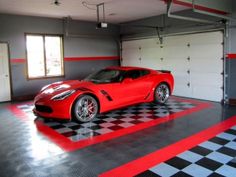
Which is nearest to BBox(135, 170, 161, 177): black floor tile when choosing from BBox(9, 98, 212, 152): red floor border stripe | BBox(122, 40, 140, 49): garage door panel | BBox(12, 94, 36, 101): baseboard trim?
BBox(9, 98, 212, 152): red floor border stripe

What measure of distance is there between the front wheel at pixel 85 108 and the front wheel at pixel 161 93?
6.65 feet

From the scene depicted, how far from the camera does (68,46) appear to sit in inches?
350

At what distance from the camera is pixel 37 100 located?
489 cm

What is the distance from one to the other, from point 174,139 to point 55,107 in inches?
92.1

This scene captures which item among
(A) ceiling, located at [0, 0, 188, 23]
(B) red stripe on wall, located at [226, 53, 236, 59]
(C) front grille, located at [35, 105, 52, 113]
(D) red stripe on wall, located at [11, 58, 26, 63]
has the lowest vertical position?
(C) front grille, located at [35, 105, 52, 113]

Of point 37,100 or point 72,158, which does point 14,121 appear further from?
point 72,158

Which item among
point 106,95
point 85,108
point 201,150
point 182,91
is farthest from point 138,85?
point 182,91

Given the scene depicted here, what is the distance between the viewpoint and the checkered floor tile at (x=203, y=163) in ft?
9.05

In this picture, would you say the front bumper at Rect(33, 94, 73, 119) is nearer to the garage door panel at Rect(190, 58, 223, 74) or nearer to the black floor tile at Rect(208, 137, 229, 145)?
the black floor tile at Rect(208, 137, 229, 145)

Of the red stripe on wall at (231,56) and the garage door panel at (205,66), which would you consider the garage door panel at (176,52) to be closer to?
the garage door panel at (205,66)

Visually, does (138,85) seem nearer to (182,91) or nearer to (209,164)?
(182,91)

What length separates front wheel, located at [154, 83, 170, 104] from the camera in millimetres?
6318

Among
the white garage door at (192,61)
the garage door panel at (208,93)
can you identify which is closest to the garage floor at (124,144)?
the garage door panel at (208,93)

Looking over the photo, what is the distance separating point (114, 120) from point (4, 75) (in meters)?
4.50
